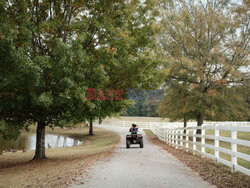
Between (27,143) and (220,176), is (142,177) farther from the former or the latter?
(27,143)

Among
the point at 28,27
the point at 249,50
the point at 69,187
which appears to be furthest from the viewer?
the point at 249,50

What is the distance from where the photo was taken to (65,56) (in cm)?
997

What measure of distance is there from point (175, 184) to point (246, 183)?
189 centimetres

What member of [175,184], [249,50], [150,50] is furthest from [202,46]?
[175,184]

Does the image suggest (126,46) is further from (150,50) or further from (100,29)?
(150,50)

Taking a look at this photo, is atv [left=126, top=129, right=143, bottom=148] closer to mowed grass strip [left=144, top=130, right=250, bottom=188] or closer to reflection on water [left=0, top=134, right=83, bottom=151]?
mowed grass strip [left=144, top=130, right=250, bottom=188]

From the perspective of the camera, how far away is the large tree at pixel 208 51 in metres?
23.2

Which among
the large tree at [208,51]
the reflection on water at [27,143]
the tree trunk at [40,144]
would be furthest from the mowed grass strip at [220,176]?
the reflection on water at [27,143]

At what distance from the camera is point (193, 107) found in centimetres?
2412

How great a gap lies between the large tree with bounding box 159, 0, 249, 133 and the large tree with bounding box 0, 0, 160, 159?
10.1 metres

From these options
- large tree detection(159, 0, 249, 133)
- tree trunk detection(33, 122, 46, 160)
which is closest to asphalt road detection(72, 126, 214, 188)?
tree trunk detection(33, 122, 46, 160)

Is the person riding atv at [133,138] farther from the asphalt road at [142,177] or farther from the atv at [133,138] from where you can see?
the asphalt road at [142,177]

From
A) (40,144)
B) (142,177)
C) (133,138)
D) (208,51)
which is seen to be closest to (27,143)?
(133,138)

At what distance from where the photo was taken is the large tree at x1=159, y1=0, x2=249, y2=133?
2316 cm
